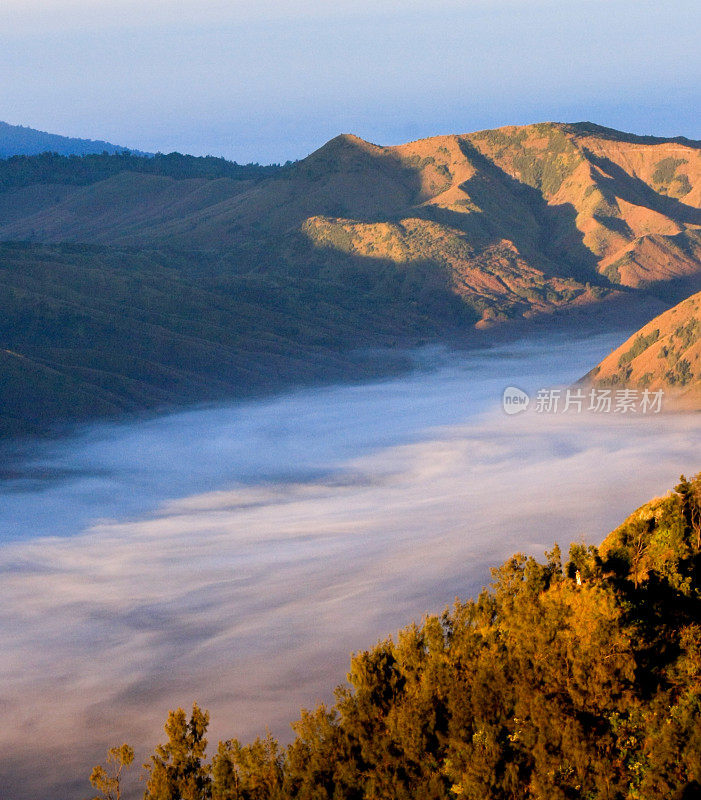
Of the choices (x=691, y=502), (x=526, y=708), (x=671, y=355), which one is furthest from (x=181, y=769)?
(x=671, y=355)

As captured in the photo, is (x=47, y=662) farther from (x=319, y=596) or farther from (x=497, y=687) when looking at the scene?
(x=497, y=687)

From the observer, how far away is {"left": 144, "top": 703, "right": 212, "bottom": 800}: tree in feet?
129

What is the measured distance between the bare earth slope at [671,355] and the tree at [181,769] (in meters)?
127

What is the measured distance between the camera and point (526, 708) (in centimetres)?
3600

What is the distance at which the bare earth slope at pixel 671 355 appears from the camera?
160250 mm

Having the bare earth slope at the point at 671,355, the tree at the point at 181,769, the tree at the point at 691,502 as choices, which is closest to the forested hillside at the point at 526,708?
the tree at the point at 181,769

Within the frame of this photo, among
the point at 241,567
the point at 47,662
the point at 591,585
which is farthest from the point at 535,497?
the point at 591,585

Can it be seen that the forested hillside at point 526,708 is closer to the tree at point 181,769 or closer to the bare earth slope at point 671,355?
the tree at point 181,769

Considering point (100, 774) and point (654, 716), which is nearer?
point (654, 716)

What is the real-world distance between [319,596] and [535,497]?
46072 mm

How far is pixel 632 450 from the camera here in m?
160

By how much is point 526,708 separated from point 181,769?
40.5 feet

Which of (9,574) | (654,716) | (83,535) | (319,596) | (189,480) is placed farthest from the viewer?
(189,480)

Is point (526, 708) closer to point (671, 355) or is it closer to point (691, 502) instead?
point (691, 502)
